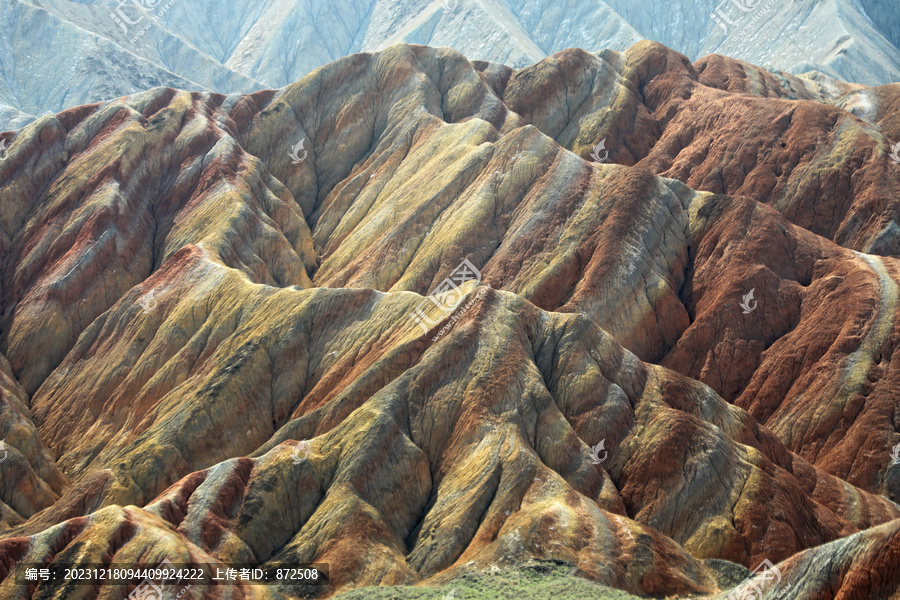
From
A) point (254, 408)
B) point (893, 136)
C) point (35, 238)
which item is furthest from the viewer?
point (893, 136)

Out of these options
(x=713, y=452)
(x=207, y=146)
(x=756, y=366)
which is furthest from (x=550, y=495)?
(x=207, y=146)

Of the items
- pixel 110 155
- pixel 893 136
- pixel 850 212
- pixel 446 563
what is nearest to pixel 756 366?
pixel 850 212

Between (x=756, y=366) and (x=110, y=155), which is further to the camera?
(x=110, y=155)

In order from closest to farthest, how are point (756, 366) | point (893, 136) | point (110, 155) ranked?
point (756, 366), point (110, 155), point (893, 136)

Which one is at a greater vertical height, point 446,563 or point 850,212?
point 850,212

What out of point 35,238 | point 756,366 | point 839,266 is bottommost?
point 35,238

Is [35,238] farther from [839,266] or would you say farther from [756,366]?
[839,266]

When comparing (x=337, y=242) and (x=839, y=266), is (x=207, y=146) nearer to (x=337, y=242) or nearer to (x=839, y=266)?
(x=337, y=242)
